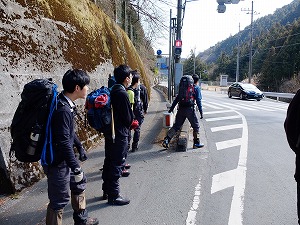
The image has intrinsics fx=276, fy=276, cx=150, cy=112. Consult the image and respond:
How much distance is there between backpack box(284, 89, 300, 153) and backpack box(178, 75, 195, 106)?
402cm

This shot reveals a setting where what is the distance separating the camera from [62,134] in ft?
8.71

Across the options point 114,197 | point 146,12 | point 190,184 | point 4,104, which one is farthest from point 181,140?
point 146,12

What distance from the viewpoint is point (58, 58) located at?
580 centimetres

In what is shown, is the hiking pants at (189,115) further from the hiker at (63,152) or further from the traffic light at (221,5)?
the traffic light at (221,5)

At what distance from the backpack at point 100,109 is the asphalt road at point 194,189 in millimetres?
1158

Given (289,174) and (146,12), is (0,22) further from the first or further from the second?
(146,12)

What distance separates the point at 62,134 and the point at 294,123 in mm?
2159

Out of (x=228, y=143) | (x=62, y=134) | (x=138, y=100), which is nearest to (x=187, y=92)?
(x=138, y=100)

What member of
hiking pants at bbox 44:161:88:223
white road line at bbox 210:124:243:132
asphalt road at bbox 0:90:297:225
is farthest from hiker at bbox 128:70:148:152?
white road line at bbox 210:124:243:132

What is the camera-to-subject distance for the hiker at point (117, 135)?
3.80m

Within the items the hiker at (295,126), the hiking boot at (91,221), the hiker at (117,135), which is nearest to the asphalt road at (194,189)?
the hiking boot at (91,221)

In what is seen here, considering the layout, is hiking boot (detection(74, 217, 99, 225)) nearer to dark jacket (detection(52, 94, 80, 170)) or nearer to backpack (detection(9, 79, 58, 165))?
dark jacket (detection(52, 94, 80, 170))

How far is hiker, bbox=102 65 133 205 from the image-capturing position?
12.5 ft

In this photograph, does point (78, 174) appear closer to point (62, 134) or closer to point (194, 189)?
point (62, 134)
